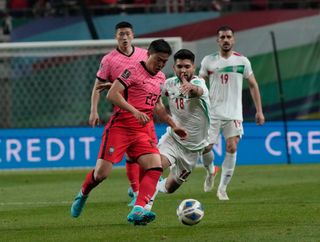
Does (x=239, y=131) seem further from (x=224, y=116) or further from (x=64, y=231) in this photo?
(x=64, y=231)

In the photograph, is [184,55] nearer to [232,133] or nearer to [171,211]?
[171,211]

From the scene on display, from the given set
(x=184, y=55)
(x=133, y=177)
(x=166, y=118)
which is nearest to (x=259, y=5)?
(x=133, y=177)

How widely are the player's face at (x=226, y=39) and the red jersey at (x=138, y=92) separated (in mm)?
3303

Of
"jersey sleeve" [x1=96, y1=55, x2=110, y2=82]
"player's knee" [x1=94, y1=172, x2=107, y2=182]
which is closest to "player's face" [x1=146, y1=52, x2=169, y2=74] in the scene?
"player's knee" [x1=94, y1=172, x2=107, y2=182]

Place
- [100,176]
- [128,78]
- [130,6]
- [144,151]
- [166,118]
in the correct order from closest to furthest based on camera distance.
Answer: [128,78] < [144,151] < [100,176] < [166,118] < [130,6]

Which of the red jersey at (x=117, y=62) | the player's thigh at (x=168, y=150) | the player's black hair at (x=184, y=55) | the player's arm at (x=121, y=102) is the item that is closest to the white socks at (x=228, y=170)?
the player's thigh at (x=168, y=150)

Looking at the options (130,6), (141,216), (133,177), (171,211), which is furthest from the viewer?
(130,6)

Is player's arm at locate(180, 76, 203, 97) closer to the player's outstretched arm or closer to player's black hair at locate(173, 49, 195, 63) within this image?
player's black hair at locate(173, 49, 195, 63)

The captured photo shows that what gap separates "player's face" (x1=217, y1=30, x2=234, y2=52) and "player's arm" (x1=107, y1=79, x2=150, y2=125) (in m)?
3.93

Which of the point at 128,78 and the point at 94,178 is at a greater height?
the point at 128,78

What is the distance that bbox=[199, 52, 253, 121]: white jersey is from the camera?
1568 cm

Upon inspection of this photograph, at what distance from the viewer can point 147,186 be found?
37.0 ft

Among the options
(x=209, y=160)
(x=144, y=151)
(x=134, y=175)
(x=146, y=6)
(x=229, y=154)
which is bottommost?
(x=209, y=160)

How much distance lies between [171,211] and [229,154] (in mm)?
2422
